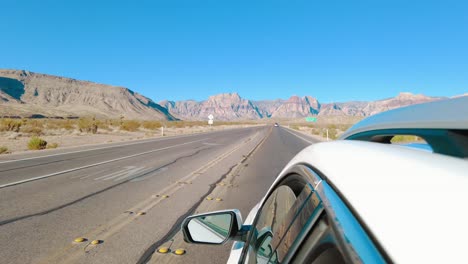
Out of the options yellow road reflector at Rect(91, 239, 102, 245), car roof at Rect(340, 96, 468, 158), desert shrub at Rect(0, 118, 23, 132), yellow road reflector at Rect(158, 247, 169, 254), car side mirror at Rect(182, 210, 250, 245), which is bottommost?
yellow road reflector at Rect(158, 247, 169, 254)

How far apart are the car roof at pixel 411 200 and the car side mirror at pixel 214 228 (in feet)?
3.31

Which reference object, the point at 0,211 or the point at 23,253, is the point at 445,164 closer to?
the point at 23,253

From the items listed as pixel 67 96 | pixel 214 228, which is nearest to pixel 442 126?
pixel 214 228

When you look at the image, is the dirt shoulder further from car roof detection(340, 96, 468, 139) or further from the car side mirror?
car roof detection(340, 96, 468, 139)

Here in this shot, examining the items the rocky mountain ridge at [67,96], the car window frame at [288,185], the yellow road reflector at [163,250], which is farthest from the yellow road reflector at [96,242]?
the rocky mountain ridge at [67,96]

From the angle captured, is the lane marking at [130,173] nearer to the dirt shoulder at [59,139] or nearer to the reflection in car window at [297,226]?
the reflection in car window at [297,226]

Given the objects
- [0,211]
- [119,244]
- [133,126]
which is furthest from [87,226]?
[133,126]

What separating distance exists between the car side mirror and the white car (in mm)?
446

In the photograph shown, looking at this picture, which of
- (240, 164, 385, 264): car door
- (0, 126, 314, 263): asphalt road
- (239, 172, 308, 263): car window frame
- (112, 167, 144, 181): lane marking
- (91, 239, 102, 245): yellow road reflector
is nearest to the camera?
(240, 164, 385, 264): car door

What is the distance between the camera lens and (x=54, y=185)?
328 inches

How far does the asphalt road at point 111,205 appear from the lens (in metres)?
4.23

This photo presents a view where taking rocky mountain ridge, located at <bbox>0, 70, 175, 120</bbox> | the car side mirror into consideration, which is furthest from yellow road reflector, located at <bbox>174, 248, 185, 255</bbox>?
rocky mountain ridge, located at <bbox>0, 70, 175, 120</bbox>

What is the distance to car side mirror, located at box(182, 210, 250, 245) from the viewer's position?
2.14m

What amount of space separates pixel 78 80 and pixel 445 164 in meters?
201
